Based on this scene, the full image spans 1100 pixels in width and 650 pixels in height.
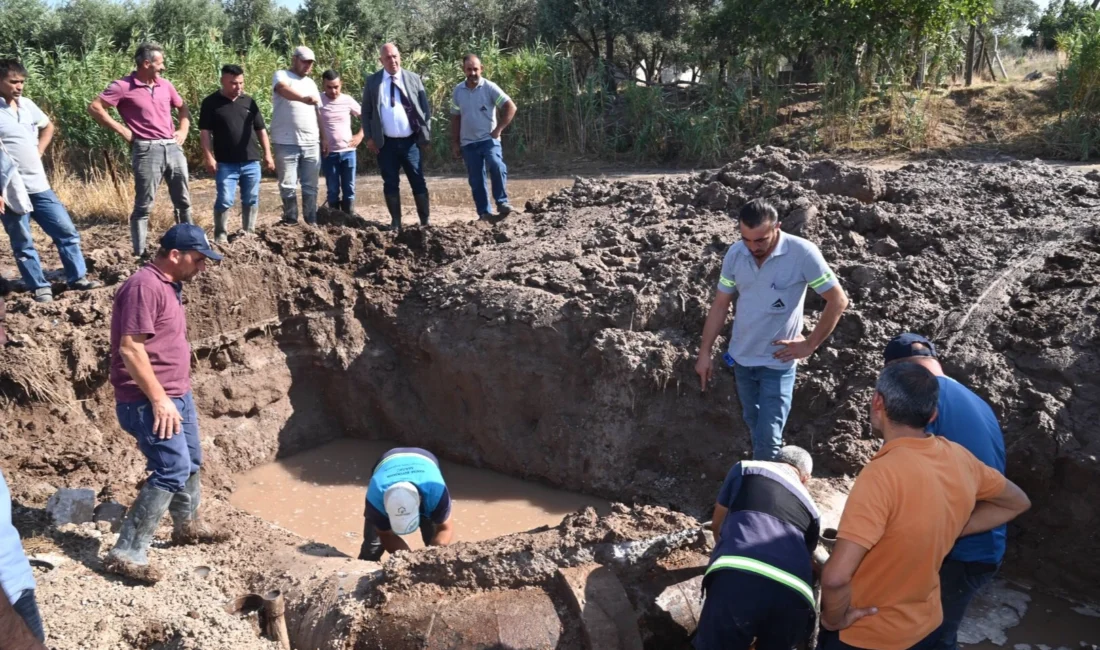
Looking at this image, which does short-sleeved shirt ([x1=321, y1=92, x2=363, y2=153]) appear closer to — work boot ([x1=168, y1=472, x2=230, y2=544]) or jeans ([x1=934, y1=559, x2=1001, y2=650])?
work boot ([x1=168, y1=472, x2=230, y2=544])

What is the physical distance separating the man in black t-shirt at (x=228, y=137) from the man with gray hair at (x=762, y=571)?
5480mm

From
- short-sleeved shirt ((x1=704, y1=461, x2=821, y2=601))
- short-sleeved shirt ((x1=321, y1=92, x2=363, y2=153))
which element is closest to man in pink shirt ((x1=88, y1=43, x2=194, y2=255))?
short-sleeved shirt ((x1=321, y1=92, x2=363, y2=153))

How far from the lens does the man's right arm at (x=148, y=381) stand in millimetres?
3996

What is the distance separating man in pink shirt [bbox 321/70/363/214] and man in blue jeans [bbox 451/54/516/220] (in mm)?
952

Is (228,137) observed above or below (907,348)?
above

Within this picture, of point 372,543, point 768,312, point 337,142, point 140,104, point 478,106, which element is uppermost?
point 140,104

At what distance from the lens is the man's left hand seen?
14.5ft

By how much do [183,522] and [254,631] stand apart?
107cm

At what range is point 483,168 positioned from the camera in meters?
8.39

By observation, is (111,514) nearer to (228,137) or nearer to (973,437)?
(228,137)

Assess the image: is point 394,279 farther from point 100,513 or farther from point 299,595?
point 299,595

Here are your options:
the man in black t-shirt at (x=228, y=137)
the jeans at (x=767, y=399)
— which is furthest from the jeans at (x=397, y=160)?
the jeans at (x=767, y=399)

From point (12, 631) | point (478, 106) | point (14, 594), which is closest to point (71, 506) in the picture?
point (14, 594)

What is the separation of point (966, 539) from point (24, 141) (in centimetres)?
676
